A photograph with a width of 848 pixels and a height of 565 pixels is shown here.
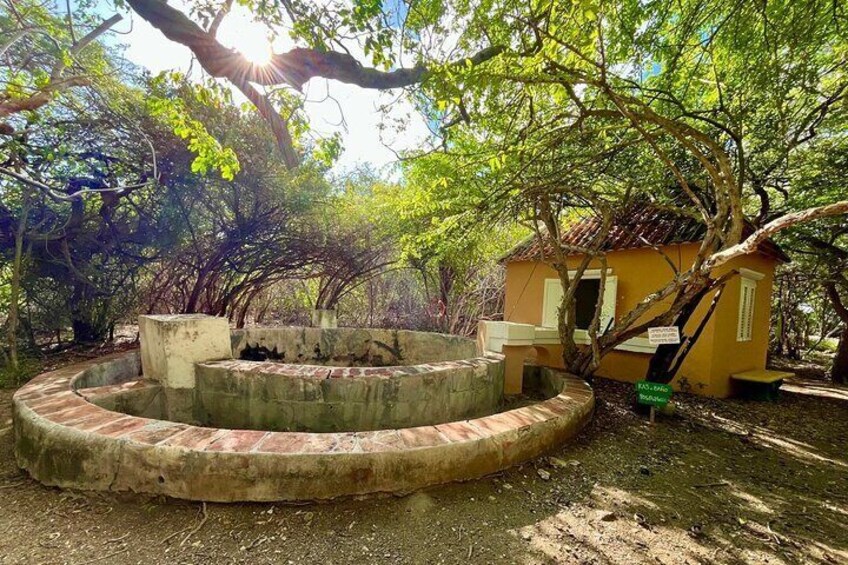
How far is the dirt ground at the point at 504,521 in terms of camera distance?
1.73 metres

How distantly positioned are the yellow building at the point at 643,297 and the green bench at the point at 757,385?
18 centimetres

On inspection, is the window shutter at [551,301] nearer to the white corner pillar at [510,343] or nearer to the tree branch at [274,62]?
the white corner pillar at [510,343]

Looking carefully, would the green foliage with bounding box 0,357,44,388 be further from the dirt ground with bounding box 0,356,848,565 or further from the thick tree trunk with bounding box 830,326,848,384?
the thick tree trunk with bounding box 830,326,848,384

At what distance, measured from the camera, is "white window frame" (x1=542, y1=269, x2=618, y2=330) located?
20.0 feet

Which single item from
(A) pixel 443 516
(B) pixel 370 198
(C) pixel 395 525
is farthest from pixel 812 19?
(B) pixel 370 198

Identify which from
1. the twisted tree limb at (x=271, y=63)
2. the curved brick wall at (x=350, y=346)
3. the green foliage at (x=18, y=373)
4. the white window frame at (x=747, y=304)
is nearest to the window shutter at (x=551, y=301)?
the curved brick wall at (x=350, y=346)

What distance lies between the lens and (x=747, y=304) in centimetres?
605

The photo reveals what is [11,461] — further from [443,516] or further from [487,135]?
Answer: [487,135]

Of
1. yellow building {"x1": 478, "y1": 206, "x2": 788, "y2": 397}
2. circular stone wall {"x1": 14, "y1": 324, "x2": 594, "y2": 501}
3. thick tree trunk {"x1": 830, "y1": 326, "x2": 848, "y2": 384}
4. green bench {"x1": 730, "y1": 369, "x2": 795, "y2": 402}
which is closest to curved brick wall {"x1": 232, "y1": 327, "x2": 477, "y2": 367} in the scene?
yellow building {"x1": 478, "y1": 206, "x2": 788, "y2": 397}

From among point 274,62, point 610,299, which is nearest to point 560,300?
point 610,299

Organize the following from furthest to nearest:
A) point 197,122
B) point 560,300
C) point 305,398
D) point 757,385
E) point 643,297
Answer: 1. point 560,300
2. point 643,297
3. point 757,385
4. point 197,122
5. point 305,398

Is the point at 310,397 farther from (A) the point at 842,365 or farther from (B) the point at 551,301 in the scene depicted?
(A) the point at 842,365

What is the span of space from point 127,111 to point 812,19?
776 centimetres

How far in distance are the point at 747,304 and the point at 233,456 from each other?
7.82m
